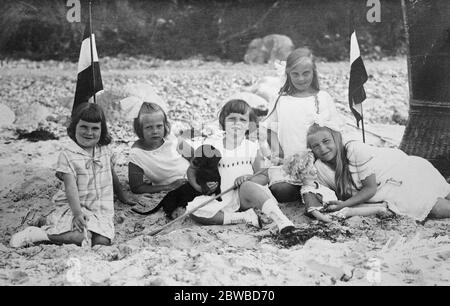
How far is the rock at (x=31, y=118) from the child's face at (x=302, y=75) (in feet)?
5.69

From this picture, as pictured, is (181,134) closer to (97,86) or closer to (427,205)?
(97,86)

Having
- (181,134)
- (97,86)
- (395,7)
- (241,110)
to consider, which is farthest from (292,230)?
(395,7)

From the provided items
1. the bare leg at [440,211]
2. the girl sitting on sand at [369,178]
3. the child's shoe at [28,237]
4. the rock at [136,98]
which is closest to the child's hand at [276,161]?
the girl sitting on sand at [369,178]

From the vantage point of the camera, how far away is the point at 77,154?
10.1 feet

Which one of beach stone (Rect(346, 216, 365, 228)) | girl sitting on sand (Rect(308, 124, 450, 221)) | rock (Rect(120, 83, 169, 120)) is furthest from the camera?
rock (Rect(120, 83, 169, 120))

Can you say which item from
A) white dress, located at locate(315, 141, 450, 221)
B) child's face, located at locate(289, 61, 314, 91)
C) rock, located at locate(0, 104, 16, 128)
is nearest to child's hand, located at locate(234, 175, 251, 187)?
white dress, located at locate(315, 141, 450, 221)

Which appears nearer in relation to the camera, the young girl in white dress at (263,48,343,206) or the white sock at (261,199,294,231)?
the white sock at (261,199,294,231)

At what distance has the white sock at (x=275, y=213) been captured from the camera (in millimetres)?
2998

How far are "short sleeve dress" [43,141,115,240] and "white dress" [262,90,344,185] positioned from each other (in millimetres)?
1015

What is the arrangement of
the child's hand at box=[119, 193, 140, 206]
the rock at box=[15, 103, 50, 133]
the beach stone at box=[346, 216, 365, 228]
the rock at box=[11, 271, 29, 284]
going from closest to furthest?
the rock at box=[11, 271, 29, 284]
the beach stone at box=[346, 216, 365, 228]
the child's hand at box=[119, 193, 140, 206]
the rock at box=[15, 103, 50, 133]

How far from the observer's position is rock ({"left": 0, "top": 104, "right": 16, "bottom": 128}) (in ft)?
11.9

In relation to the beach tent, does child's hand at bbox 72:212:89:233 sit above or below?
below

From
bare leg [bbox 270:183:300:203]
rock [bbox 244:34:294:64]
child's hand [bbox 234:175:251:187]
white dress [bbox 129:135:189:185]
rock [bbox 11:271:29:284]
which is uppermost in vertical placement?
rock [bbox 244:34:294:64]

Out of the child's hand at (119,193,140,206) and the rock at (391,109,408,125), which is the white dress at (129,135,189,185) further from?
the rock at (391,109,408,125)
